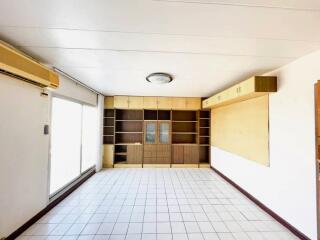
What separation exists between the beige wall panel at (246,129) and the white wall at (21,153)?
378cm

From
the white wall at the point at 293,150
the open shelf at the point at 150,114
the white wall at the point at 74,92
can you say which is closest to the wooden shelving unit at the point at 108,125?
the white wall at the point at 74,92

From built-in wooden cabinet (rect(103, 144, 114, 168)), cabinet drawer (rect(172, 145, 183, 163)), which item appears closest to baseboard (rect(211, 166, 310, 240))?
cabinet drawer (rect(172, 145, 183, 163))

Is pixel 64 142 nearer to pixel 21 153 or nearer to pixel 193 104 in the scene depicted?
pixel 21 153

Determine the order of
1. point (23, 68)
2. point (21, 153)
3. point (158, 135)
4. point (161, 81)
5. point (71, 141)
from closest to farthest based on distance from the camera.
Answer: point (23, 68)
point (21, 153)
point (161, 81)
point (71, 141)
point (158, 135)

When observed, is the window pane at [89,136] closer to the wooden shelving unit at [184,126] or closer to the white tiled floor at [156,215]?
the white tiled floor at [156,215]

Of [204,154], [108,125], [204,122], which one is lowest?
[204,154]

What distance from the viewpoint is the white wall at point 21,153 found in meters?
2.19

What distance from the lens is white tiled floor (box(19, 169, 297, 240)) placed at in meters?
2.54

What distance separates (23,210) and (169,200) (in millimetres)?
2376

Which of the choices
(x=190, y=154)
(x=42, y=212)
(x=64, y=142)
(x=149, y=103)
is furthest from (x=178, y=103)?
(x=42, y=212)

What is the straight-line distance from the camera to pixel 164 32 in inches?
73.1

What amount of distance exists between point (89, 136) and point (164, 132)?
2470 millimetres

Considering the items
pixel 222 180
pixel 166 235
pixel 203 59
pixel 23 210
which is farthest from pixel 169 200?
pixel 203 59

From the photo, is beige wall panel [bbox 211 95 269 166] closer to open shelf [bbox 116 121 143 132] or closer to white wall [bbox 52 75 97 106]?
open shelf [bbox 116 121 143 132]
